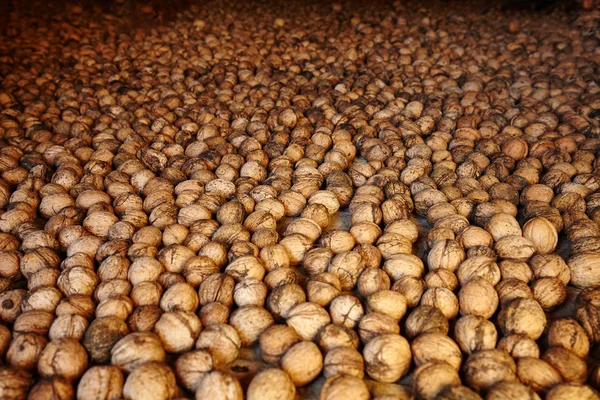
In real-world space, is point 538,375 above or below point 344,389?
above

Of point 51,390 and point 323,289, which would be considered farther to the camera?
point 323,289

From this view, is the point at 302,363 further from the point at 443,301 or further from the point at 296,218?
the point at 296,218

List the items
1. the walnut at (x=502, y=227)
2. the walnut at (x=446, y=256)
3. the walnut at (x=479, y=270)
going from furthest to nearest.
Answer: the walnut at (x=502, y=227), the walnut at (x=446, y=256), the walnut at (x=479, y=270)

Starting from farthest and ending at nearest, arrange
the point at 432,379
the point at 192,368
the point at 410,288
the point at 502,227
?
the point at 502,227 < the point at 410,288 < the point at 192,368 < the point at 432,379

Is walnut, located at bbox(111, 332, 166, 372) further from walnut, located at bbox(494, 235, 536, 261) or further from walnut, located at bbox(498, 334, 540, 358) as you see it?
walnut, located at bbox(494, 235, 536, 261)

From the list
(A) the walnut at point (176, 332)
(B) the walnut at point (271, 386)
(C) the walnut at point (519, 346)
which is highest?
(C) the walnut at point (519, 346)

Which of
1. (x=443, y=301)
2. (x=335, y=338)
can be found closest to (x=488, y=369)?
(x=443, y=301)

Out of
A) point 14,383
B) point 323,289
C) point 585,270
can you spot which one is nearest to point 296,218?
point 323,289

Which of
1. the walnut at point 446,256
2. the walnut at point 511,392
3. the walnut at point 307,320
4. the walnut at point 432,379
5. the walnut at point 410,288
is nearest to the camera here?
the walnut at point 511,392

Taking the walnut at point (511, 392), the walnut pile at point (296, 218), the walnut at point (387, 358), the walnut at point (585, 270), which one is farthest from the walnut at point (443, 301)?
the walnut at point (585, 270)

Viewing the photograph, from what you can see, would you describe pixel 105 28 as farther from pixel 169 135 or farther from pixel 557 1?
pixel 557 1

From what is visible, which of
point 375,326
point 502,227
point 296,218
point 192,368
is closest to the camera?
point 192,368

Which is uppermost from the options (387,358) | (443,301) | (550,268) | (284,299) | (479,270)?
(550,268)

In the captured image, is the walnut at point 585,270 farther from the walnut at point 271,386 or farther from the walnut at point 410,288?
the walnut at point 271,386
